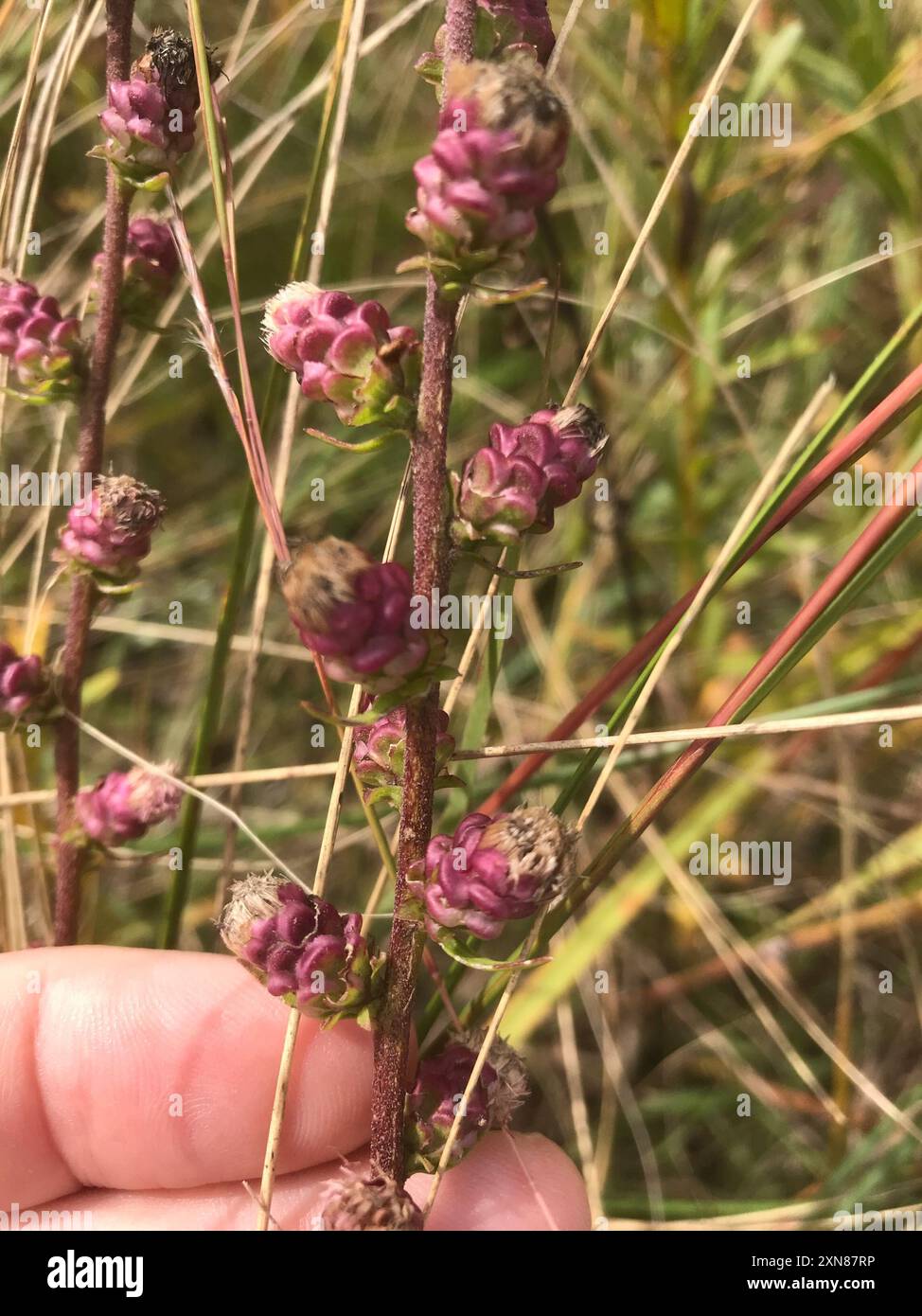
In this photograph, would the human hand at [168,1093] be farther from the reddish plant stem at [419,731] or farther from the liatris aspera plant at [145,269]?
the liatris aspera plant at [145,269]

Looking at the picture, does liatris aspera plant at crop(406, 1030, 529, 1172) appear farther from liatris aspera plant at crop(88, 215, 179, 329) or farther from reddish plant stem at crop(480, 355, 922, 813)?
liatris aspera plant at crop(88, 215, 179, 329)

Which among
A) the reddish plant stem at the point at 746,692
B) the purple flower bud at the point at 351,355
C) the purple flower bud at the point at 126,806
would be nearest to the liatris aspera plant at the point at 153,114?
the purple flower bud at the point at 351,355

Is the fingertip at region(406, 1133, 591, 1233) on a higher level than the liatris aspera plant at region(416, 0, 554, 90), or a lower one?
lower

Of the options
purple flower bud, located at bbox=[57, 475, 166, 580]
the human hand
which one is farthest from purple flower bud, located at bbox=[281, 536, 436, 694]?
the human hand

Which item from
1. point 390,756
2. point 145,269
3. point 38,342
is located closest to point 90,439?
point 38,342

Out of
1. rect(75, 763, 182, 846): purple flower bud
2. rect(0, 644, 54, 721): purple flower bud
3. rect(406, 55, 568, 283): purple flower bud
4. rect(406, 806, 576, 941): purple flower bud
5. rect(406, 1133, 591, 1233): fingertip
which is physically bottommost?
rect(406, 1133, 591, 1233): fingertip
